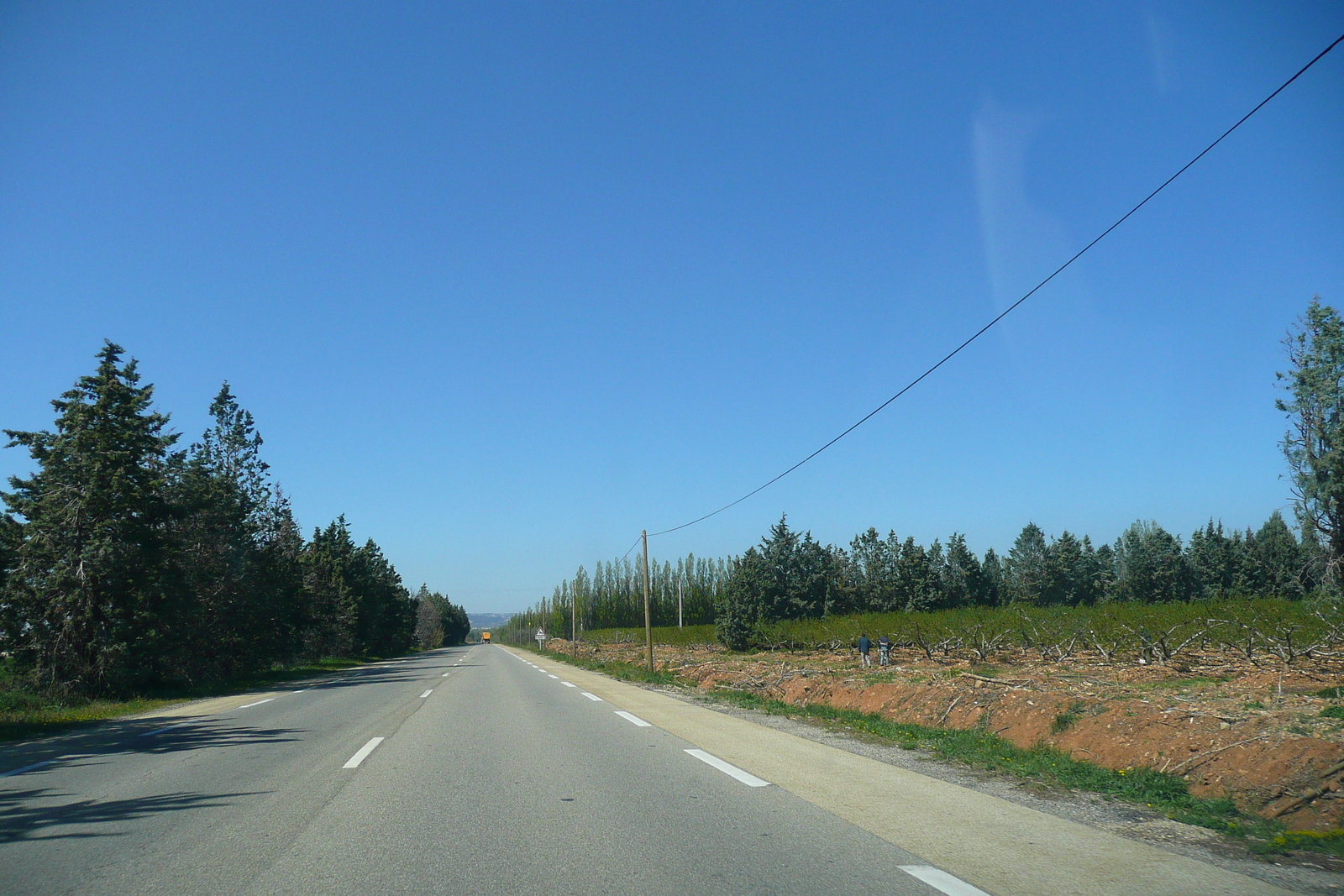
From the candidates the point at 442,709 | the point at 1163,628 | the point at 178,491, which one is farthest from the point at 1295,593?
the point at 178,491

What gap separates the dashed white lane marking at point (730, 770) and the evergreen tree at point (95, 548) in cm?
2114

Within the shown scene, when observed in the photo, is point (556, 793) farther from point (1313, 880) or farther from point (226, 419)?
point (226, 419)

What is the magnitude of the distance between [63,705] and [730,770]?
68.3ft

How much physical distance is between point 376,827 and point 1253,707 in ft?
38.8

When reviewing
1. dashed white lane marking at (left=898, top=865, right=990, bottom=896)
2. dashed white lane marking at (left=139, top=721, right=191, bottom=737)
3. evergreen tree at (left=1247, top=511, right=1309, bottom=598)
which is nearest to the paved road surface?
dashed white lane marking at (left=898, top=865, right=990, bottom=896)

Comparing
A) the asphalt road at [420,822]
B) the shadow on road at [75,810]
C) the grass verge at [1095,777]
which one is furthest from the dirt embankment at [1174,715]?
the shadow on road at [75,810]

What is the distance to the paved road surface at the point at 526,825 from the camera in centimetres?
474

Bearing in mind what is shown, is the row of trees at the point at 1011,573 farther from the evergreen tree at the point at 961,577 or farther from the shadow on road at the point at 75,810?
the shadow on road at the point at 75,810

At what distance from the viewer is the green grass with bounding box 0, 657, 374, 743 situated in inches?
574

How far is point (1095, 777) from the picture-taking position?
7.80m

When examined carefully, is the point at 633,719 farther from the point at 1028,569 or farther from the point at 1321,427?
the point at 1028,569

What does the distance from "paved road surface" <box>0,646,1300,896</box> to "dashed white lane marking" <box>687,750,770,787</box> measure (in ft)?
0.19

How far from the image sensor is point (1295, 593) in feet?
232

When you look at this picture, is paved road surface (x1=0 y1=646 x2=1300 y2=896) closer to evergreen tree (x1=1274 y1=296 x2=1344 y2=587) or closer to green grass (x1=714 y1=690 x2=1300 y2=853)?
green grass (x1=714 y1=690 x2=1300 y2=853)
